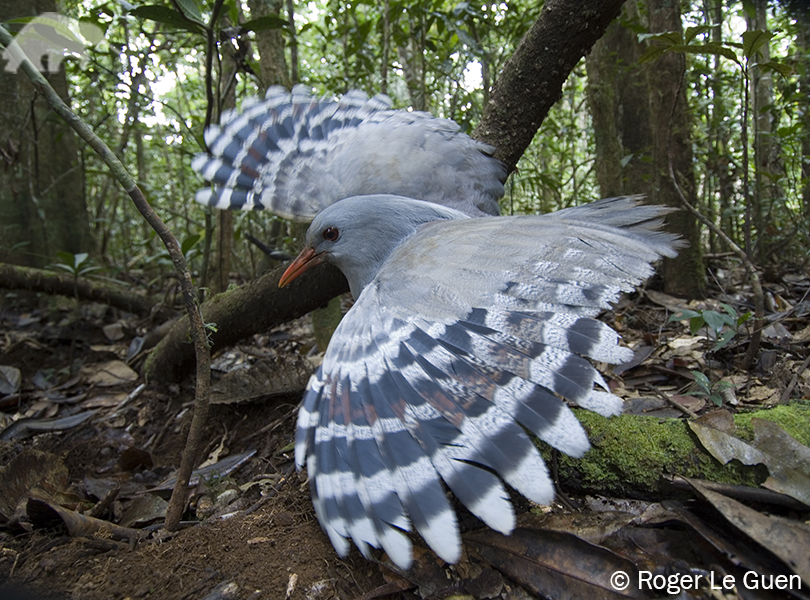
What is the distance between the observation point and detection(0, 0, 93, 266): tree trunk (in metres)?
4.62

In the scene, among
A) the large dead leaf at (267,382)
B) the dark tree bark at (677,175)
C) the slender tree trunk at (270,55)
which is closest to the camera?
the large dead leaf at (267,382)

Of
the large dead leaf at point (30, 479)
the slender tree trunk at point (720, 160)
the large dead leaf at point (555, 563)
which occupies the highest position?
the slender tree trunk at point (720, 160)

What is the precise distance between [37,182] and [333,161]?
3465 millimetres

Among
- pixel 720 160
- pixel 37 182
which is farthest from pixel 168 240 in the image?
pixel 720 160

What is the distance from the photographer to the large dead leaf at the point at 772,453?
4.27ft

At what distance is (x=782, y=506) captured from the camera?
4.23 feet

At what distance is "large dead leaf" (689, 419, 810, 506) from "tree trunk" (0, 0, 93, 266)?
520 centimetres

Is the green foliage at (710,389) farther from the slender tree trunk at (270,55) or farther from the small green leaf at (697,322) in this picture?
the slender tree trunk at (270,55)

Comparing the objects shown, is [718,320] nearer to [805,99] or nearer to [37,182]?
[805,99]

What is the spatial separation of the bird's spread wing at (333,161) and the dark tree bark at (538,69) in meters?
0.13

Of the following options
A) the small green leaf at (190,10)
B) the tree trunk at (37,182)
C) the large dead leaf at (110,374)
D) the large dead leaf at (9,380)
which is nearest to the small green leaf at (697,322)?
the small green leaf at (190,10)

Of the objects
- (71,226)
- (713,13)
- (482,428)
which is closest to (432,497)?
(482,428)

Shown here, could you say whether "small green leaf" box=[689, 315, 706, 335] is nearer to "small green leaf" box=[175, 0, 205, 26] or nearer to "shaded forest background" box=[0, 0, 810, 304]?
"shaded forest background" box=[0, 0, 810, 304]

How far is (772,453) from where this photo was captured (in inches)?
54.9
